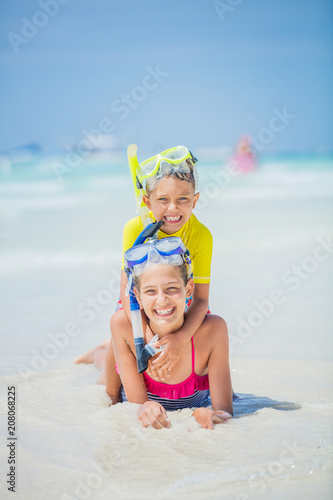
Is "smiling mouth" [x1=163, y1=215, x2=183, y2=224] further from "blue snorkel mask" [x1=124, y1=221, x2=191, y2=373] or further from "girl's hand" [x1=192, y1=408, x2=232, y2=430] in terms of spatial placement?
"girl's hand" [x1=192, y1=408, x2=232, y2=430]

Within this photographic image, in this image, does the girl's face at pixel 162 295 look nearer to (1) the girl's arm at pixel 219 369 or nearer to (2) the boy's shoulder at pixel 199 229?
(1) the girl's arm at pixel 219 369

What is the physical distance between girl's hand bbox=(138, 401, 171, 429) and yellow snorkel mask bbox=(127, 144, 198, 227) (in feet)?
3.46

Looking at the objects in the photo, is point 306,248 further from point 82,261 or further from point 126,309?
point 126,309

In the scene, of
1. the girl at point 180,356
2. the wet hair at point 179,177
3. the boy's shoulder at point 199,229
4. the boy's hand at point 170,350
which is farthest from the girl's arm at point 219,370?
the wet hair at point 179,177

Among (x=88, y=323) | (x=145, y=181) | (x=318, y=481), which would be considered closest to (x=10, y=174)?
(x=88, y=323)

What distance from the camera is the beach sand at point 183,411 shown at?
240 centimetres

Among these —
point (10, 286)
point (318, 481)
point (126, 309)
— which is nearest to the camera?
point (318, 481)

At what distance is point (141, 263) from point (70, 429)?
91 cm

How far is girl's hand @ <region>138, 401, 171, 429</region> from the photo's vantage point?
2844mm

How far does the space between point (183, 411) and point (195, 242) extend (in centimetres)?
95

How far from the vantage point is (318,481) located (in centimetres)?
233

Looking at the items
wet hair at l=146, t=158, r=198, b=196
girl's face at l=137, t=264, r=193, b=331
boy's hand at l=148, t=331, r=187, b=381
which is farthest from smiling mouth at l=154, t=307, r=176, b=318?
wet hair at l=146, t=158, r=198, b=196

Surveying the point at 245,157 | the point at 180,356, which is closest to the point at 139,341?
the point at 180,356

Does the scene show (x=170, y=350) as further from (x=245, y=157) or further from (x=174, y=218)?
(x=245, y=157)
